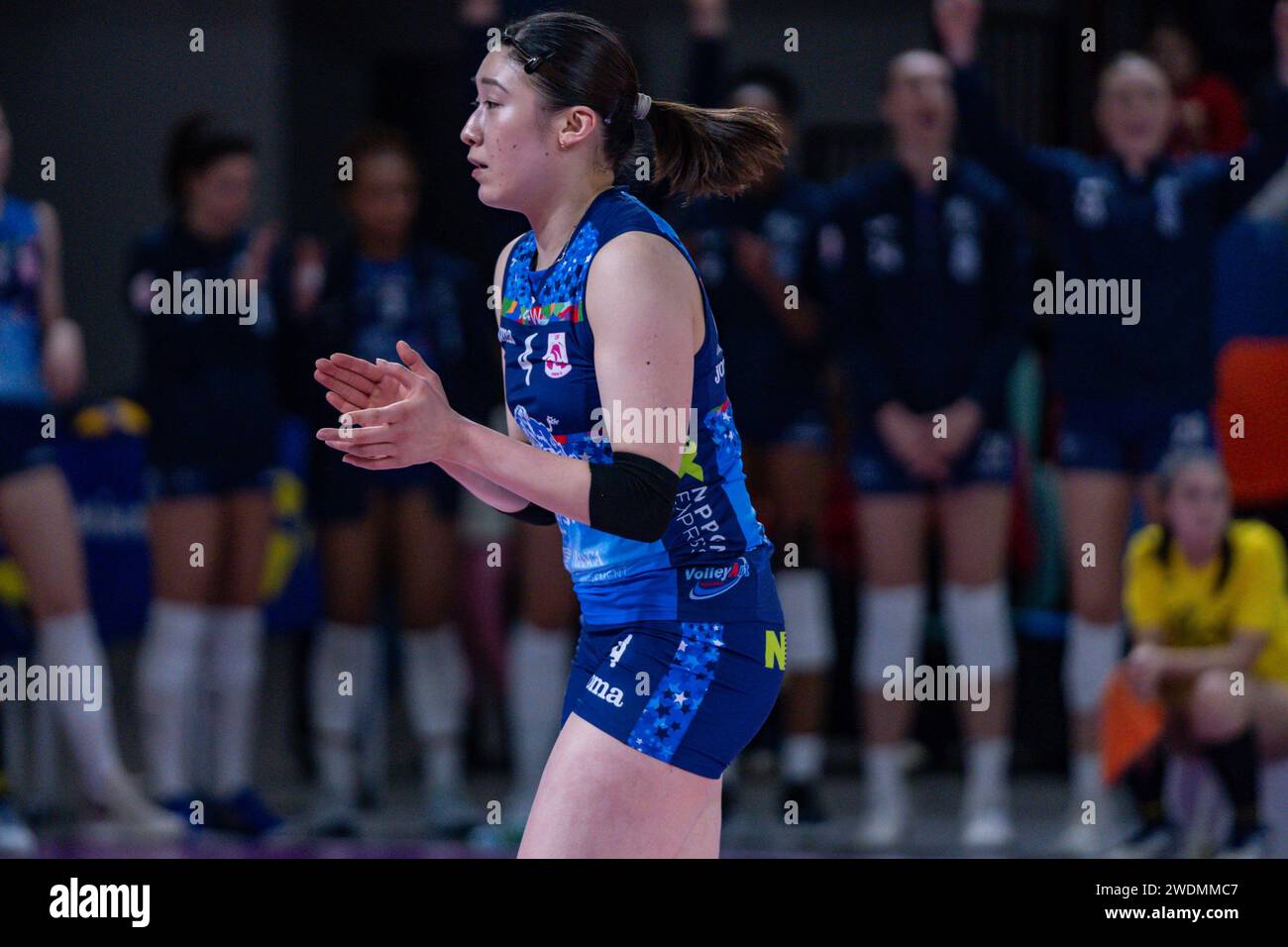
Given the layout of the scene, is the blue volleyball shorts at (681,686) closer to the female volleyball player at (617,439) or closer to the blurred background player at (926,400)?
the female volleyball player at (617,439)

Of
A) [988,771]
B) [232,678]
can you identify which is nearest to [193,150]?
[232,678]

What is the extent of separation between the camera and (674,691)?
2.04m

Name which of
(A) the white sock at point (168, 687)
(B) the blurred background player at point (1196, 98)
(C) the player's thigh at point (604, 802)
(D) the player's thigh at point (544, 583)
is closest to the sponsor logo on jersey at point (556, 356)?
(C) the player's thigh at point (604, 802)

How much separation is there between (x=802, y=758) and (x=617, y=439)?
103 inches

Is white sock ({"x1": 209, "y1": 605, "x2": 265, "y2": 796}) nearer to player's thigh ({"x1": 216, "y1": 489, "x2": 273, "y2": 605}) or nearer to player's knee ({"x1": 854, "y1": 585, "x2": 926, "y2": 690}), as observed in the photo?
player's thigh ({"x1": 216, "y1": 489, "x2": 273, "y2": 605})

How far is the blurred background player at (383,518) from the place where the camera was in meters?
4.42

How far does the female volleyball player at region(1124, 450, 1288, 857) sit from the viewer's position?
157 inches

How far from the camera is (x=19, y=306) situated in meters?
4.29

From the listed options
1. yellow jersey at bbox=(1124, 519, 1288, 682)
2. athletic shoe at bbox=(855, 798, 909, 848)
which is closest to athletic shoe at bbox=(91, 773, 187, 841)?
athletic shoe at bbox=(855, 798, 909, 848)

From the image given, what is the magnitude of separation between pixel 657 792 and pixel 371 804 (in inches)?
104

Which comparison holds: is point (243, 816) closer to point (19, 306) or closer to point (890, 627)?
point (19, 306)

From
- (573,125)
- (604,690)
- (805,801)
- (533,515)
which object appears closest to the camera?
(604,690)

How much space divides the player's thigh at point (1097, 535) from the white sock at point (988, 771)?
398 mm
